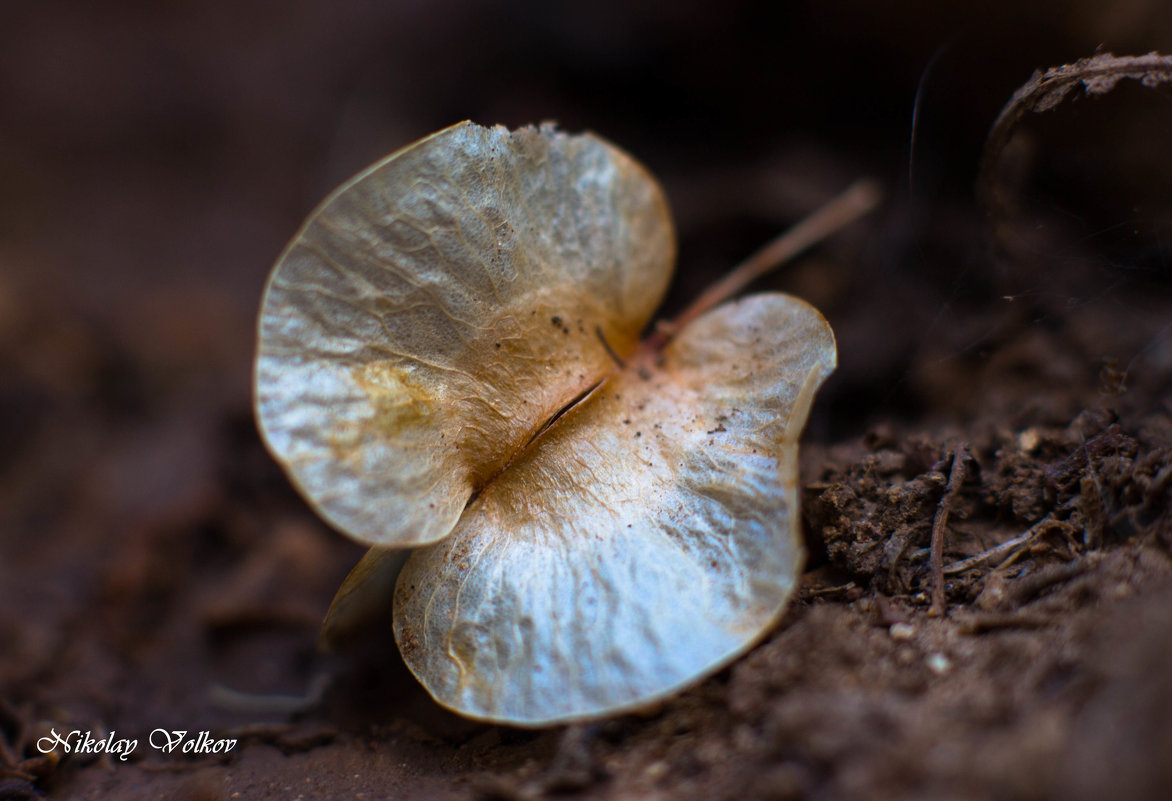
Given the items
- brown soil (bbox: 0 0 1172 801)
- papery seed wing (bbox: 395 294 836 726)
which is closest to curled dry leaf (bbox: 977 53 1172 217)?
brown soil (bbox: 0 0 1172 801)

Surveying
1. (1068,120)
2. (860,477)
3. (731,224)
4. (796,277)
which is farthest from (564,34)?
(860,477)

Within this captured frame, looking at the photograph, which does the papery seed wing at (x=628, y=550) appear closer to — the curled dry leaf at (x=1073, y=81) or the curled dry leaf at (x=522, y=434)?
the curled dry leaf at (x=522, y=434)

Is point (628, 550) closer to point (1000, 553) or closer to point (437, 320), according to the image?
point (437, 320)

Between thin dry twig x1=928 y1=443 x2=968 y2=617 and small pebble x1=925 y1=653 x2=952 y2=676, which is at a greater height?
thin dry twig x1=928 y1=443 x2=968 y2=617
